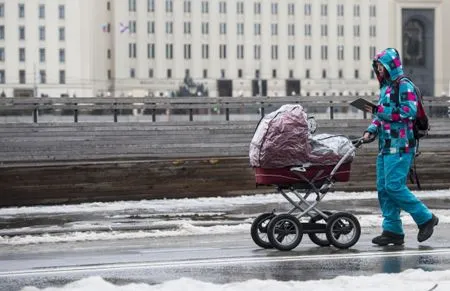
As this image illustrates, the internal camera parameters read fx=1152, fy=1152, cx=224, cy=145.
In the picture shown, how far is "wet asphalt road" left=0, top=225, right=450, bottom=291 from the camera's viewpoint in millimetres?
9547

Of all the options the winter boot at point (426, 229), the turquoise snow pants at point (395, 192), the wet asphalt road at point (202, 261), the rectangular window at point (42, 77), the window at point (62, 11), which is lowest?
the wet asphalt road at point (202, 261)

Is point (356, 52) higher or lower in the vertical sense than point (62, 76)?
higher

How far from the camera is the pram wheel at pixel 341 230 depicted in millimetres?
11258

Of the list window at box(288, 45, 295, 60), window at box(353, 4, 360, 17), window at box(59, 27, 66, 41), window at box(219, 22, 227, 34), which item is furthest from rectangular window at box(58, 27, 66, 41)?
window at box(353, 4, 360, 17)

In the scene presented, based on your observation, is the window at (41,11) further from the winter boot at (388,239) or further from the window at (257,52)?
the winter boot at (388,239)

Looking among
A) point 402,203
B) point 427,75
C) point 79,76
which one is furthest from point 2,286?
point 427,75

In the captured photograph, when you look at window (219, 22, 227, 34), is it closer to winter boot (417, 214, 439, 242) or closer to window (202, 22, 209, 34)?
window (202, 22, 209, 34)

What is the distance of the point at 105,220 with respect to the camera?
15.3 m

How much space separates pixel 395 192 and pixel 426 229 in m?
0.52

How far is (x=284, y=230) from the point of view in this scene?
11188mm

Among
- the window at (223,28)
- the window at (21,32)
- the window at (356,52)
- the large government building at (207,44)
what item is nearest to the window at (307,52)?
the large government building at (207,44)

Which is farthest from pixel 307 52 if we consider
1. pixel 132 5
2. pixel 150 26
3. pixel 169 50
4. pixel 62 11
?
pixel 62 11

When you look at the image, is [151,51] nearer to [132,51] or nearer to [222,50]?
[132,51]

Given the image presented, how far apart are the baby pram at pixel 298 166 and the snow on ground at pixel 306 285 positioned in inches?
86.3
